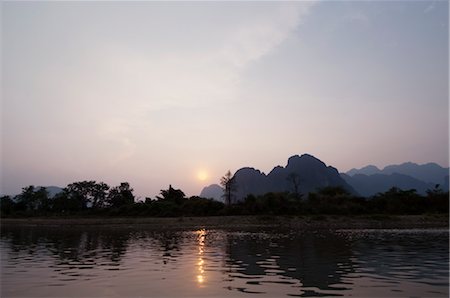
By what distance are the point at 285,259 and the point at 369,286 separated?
880 cm

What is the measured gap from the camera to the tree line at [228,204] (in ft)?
280

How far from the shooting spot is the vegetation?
85.1 m

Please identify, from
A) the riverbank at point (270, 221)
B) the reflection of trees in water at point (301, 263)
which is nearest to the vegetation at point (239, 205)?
the riverbank at point (270, 221)

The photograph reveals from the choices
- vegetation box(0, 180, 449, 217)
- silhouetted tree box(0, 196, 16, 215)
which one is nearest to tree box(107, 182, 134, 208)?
vegetation box(0, 180, 449, 217)

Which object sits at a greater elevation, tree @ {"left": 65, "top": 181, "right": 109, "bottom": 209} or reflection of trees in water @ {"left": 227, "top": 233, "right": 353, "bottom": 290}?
tree @ {"left": 65, "top": 181, "right": 109, "bottom": 209}

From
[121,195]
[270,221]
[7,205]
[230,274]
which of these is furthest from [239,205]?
[230,274]

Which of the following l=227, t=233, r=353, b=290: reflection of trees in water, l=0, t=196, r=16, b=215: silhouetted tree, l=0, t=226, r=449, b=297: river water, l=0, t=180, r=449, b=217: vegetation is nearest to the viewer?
l=0, t=226, r=449, b=297: river water

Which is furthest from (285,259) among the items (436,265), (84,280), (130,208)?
(130,208)

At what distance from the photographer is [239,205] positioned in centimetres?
9044

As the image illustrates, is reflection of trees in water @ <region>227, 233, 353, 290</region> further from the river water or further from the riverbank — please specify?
the riverbank

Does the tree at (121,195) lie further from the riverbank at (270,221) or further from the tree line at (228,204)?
the riverbank at (270,221)

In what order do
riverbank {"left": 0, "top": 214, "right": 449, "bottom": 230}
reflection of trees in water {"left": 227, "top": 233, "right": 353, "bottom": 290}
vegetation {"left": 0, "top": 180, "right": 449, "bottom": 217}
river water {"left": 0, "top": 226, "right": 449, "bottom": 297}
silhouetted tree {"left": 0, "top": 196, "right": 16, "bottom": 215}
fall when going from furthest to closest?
silhouetted tree {"left": 0, "top": 196, "right": 16, "bottom": 215} < vegetation {"left": 0, "top": 180, "right": 449, "bottom": 217} < riverbank {"left": 0, "top": 214, "right": 449, "bottom": 230} < reflection of trees in water {"left": 227, "top": 233, "right": 353, "bottom": 290} < river water {"left": 0, "top": 226, "right": 449, "bottom": 297}

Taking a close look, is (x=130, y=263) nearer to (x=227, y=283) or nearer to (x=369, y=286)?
(x=227, y=283)

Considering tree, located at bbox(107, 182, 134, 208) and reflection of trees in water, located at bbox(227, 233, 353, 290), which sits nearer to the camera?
reflection of trees in water, located at bbox(227, 233, 353, 290)
